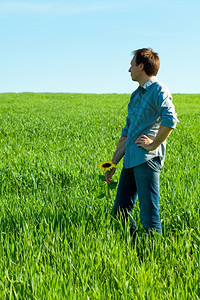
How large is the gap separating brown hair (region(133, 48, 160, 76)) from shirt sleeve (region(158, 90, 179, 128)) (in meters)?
0.31

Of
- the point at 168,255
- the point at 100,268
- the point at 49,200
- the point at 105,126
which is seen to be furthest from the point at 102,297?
the point at 105,126

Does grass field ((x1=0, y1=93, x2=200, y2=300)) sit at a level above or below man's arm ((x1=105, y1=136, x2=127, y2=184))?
below

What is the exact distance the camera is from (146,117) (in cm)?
349

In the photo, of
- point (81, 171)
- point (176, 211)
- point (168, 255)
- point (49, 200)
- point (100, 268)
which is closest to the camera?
point (100, 268)

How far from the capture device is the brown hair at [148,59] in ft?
11.2

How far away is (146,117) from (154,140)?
27 centimetres

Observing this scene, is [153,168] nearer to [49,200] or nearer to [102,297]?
[102,297]

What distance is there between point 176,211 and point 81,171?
2466mm

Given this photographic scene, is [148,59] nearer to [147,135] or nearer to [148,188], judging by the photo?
[147,135]

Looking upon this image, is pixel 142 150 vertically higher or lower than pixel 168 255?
higher

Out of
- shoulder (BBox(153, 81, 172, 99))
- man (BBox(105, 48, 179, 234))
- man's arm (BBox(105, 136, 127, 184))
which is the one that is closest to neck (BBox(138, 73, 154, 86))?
man (BBox(105, 48, 179, 234))

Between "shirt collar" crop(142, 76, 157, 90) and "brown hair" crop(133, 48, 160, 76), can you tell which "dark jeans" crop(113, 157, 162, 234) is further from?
"brown hair" crop(133, 48, 160, 76)

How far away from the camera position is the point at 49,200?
16.4 feet

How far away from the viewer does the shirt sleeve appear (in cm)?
321
